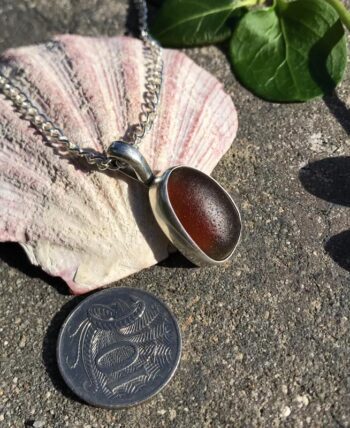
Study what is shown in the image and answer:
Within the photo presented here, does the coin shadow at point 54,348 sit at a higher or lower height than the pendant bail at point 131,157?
lower

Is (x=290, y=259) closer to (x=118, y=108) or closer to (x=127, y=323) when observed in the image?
(x=127, y=323)

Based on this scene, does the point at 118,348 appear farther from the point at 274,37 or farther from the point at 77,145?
the point at 274,37

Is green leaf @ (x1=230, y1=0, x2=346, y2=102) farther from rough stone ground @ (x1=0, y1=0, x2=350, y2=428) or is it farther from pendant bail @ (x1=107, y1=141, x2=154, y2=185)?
pendant bail @ (x1=107, y1=141, x2=154, y2=185)

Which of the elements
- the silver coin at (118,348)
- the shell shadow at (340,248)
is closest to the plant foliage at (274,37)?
the shell shadow at (340,248)

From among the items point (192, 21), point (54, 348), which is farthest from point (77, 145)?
point (192, 21)

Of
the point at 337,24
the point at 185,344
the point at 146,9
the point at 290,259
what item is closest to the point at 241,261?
the point at 290,259

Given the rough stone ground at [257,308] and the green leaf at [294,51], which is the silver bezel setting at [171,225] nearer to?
the rough stone ground at [257,308]
